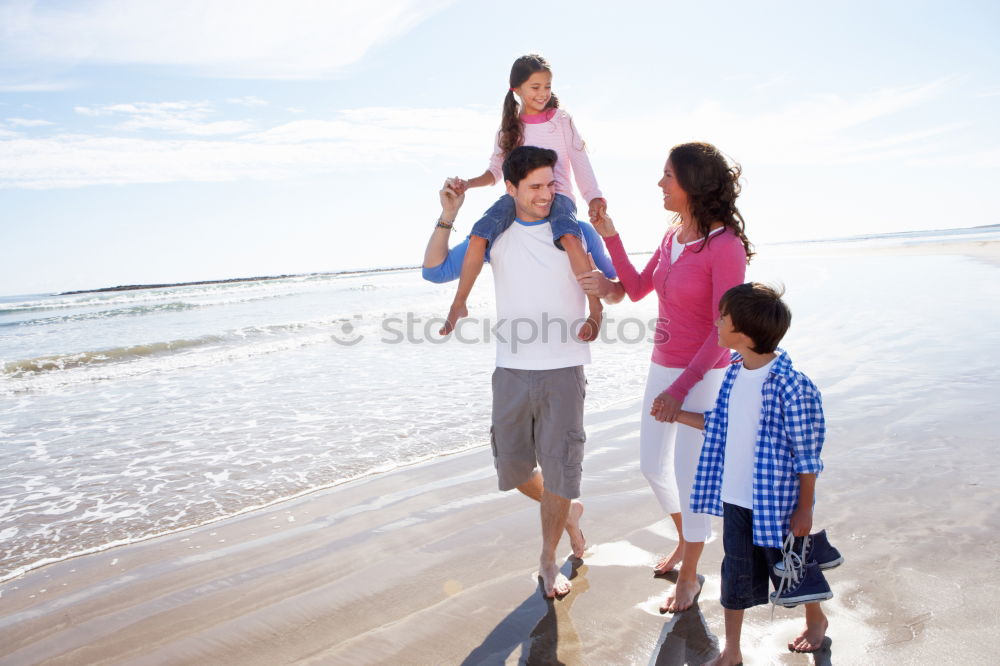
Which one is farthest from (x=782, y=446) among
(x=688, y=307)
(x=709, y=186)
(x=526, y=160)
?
(x=526, y=160)

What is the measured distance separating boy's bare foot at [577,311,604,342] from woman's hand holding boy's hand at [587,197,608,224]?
0.50 metres

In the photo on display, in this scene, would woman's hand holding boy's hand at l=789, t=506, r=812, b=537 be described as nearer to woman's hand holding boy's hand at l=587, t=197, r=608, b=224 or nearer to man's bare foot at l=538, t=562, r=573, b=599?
man's bare foot at l=538, t=562, r=573, b=599

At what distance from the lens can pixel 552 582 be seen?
307cm

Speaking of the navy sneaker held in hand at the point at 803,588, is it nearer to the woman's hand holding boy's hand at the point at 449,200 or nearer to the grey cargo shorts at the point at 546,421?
the grey cargo shorts at the point at 546,421

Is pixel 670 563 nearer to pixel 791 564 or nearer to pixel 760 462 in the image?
pixel 791 564

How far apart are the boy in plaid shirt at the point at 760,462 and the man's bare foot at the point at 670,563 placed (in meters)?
0.75

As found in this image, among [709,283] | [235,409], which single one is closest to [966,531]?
[709,283]

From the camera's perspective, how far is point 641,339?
11.1 m

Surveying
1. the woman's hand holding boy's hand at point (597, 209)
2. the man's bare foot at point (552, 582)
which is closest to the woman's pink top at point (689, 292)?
the woman's hand holding boy's hand at point (597, 209)

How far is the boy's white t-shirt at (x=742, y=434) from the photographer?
2.38 metres

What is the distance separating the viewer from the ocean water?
15.4 ft

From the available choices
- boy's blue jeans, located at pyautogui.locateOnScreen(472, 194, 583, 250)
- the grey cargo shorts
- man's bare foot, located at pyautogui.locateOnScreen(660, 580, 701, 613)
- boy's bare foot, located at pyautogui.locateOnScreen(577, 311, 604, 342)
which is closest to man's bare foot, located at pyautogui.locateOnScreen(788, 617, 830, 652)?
man's bare foot, located at pyautogui.locateOnScreen(660, 580, 701, 613)

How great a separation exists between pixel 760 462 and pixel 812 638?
0.77 m

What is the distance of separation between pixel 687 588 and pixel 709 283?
4.38 feet
